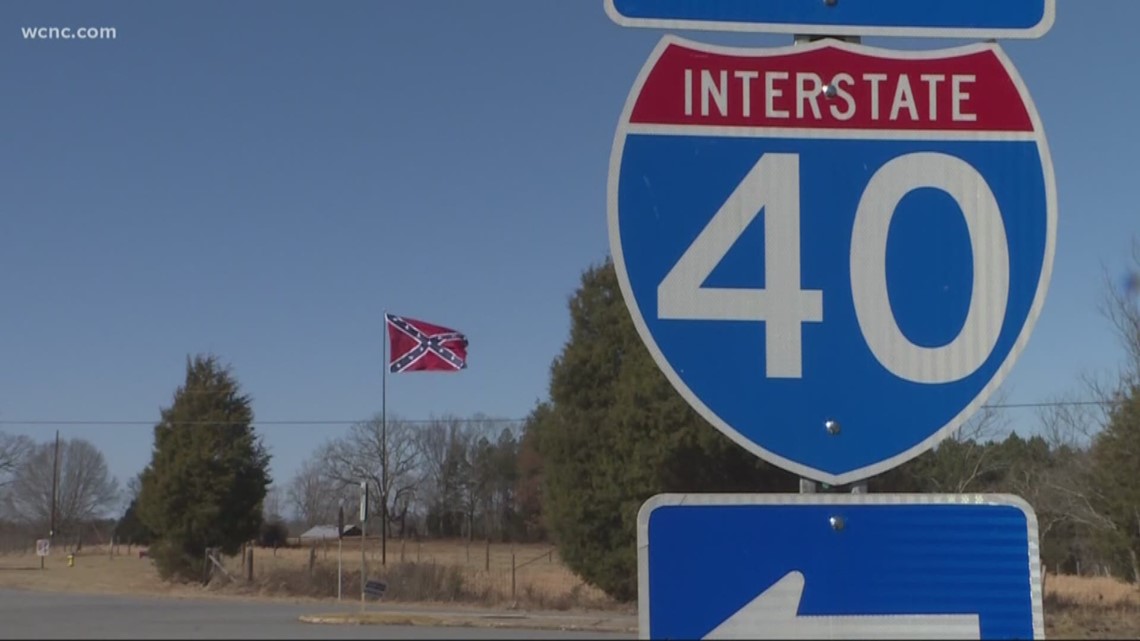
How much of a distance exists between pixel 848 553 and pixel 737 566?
0.20 metres

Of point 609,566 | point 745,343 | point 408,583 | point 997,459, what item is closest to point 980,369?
point 745,343

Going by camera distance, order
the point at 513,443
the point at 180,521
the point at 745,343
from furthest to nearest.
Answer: the point at 513,443 → the point at 180,521 → the point at 745,343

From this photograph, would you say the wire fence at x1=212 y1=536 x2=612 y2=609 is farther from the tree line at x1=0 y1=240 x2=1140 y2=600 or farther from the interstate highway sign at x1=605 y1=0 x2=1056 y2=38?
the interstate highway sign at x1=605 y1=0 x2=1056 y2=38

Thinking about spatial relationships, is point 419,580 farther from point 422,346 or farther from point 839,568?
point 839,568

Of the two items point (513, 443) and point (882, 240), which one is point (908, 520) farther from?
point (513, 443)

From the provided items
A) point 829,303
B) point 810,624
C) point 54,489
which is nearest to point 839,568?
point 810,624

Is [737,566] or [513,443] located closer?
[737,566]

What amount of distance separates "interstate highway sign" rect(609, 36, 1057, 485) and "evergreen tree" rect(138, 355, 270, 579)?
3862 cm

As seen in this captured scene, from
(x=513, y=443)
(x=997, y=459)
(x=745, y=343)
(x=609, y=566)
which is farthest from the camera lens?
(x=513, y=443)

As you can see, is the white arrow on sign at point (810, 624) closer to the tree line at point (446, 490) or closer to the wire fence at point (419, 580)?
the wire fence at point (419, 580)

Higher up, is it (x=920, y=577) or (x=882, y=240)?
(x=882, y=240)

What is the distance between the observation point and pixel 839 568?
6.98ft

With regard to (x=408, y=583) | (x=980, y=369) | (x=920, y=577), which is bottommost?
(x=408, y=583)

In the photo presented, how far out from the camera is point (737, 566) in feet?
6.92
